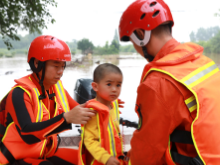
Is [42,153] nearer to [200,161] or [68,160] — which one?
[68,160]

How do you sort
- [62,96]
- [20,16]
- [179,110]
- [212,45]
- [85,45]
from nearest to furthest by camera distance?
[179,110], [62,96], [20,16], [85,45], [212,45]

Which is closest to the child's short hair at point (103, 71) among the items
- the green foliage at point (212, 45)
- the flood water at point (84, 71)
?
the flood water at point (84, 71)

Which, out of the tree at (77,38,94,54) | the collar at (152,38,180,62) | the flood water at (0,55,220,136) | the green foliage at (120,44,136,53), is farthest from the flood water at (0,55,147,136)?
the collar at (152,38,180,62)

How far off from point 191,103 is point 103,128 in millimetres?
758

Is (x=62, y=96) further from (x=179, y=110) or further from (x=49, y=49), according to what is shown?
(x=179, y=110)

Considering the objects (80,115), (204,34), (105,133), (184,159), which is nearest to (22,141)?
(80,115)

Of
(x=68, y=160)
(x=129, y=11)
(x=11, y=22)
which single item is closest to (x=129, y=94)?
(x=11, y=22)

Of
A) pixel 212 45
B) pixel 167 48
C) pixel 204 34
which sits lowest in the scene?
pixel 212 45

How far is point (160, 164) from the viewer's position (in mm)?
1106

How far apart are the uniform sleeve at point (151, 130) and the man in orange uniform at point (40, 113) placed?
20.0 inches

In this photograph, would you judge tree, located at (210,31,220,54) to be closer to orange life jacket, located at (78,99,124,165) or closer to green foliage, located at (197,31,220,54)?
green foliage, located at (197,31,220,54)

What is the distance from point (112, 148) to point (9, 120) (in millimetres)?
838

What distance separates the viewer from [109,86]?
5.33 ft

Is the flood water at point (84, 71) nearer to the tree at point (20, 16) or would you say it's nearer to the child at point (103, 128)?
the tree at point (20, 16)
